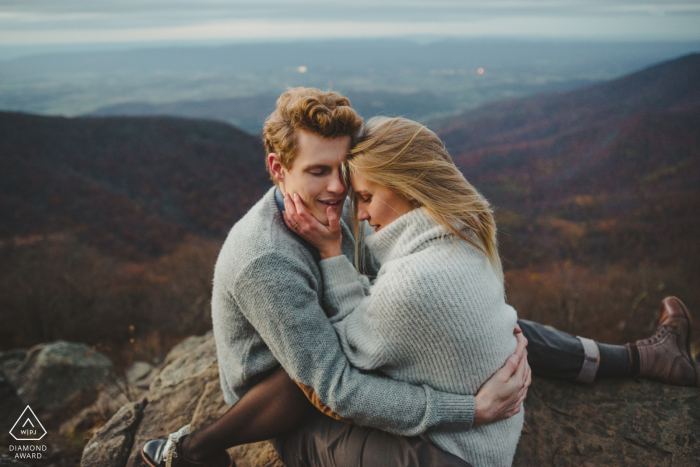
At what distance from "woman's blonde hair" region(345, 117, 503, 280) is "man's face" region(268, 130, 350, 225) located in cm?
17

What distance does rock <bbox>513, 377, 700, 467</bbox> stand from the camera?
2307 mm

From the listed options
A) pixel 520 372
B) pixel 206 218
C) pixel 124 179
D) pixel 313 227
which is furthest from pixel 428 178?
pixel 124 179

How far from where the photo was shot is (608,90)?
81.9 metres

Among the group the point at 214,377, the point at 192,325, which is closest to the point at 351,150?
the point at 214,377

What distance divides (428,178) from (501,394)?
1030 millimetres

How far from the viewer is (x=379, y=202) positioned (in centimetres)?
193

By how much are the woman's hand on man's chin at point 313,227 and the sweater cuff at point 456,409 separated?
883 mm

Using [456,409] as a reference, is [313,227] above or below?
above

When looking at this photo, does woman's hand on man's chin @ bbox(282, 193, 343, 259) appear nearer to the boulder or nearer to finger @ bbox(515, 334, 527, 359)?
finger @ bbox(515, 334, 527, 359)

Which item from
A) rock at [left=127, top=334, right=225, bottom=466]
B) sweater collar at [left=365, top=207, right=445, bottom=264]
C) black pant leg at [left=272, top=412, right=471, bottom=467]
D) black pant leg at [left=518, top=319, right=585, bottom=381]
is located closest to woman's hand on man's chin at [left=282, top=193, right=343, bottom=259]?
sweater collar at [left=365, top=207, right=445, bottom=264]

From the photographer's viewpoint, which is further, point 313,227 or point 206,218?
point 206,218

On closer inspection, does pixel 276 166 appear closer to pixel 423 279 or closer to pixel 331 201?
pixel 331 201

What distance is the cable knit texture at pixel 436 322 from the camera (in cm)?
157

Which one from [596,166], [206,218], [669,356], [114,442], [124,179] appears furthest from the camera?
[596,166]
